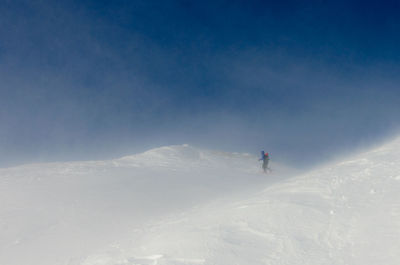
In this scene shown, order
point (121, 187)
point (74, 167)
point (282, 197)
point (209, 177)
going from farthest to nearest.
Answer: point (74, 167)
point (209, 177)
point (121, 187)
point (282, 197)

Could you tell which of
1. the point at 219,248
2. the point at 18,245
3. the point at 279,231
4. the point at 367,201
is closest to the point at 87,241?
the point at 18,245

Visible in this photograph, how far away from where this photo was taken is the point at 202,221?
27.3 feet

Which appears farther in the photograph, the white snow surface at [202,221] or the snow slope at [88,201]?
the snow slope at [88,201]

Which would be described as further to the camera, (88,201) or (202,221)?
(88,201)

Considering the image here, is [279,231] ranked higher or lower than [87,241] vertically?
higher

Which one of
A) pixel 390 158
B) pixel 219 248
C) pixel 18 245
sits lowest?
pixel 18 245

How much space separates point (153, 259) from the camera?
6039mm

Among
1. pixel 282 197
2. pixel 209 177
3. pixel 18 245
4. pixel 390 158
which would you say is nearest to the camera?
pixel 18 245

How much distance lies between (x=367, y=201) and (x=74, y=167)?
1850cm

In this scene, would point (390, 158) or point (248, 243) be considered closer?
point (248, 243)

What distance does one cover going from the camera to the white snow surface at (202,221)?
6.20 metres

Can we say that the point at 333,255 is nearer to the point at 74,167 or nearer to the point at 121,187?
the point at 121,187

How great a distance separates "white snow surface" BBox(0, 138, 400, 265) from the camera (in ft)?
20.3

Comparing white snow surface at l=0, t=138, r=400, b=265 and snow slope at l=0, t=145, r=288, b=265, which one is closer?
white snow surface at l=0, t=138, r=400, b=265
